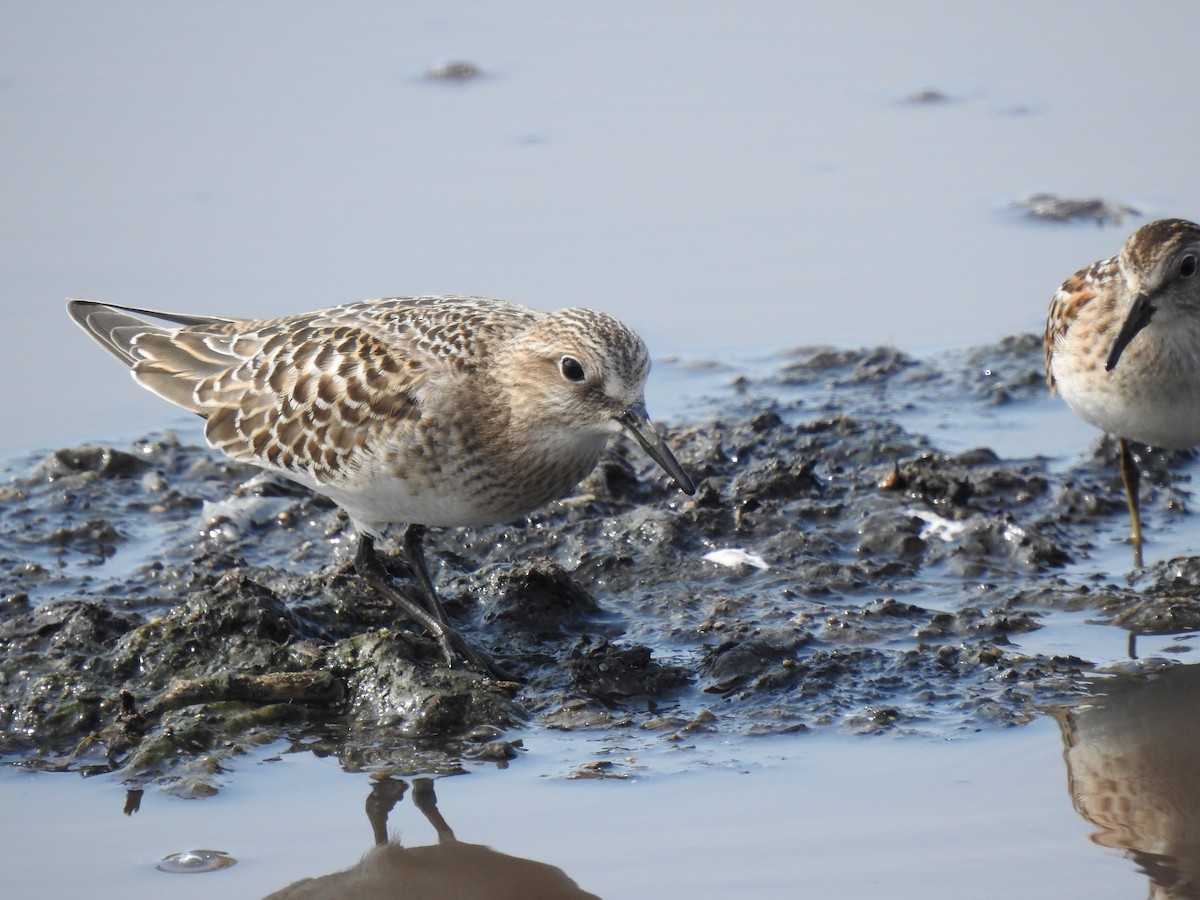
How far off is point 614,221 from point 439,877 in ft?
18.7

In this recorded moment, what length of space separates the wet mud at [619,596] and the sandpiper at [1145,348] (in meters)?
0.54

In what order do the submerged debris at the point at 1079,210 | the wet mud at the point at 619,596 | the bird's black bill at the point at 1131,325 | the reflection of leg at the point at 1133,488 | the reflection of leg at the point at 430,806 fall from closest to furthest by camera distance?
the reflection of leg at the point at 430,806
the wet mud at the point at 619,596
the bird's black bill at the point at 1131,325
the reflection of leg at the point at 1133,488
the submerged debris at the point at 1079,210

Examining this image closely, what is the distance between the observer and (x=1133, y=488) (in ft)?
26.2

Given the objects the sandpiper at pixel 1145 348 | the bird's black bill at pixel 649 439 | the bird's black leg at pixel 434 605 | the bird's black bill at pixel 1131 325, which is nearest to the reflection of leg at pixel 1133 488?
the sandpiper at pixel 1145 348

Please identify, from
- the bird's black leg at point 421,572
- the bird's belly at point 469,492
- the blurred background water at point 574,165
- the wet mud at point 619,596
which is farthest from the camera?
the blurred background water at point 574,165

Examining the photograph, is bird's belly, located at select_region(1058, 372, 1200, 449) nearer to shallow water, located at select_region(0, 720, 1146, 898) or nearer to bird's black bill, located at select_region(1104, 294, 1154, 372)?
bird's black bill, located at select_region(1104, 294, 1154, 372)

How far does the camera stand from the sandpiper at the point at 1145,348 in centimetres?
765

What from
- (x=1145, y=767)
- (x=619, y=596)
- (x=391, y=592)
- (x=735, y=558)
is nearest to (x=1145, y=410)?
(x=735, y=558)

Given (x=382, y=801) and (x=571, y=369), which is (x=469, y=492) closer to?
(x=571, y=369)

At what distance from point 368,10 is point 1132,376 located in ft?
24.6

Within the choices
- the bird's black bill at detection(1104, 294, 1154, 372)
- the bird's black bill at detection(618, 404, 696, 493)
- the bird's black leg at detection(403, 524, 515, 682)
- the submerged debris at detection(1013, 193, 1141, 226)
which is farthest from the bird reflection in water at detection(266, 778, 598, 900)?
the submerged debris at detection(1013, 193, 1141, 226)

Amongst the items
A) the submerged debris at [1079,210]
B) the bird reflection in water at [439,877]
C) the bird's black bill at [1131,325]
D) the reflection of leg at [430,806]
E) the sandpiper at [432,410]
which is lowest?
the bird reflection in water at [439,877]

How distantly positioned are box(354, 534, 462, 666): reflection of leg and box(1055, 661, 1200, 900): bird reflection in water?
8.01 ft

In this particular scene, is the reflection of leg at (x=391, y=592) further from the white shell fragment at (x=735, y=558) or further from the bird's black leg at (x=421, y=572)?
the white shell fragment at (x=735, y=558)
